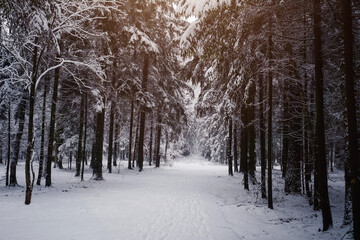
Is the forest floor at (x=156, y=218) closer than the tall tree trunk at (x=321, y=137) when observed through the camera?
Yes

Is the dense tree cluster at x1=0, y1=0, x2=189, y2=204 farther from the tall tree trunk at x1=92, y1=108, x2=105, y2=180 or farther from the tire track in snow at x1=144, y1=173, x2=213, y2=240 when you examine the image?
the tire track in snow at x1=144, y1=173, x2=213, y2=240

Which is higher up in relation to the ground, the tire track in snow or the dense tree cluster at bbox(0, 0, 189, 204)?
the dense tree cluster at bbox(0, 0, 189, 204)

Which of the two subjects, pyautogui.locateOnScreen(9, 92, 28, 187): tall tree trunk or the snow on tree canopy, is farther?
pyautogui.locateOnScreen(9, 92, 28, 187): tall tree trunk

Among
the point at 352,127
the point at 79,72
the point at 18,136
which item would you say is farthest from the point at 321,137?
the point at 18,136

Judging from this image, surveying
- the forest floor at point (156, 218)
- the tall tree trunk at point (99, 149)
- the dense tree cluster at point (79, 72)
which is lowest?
the forest floor at point (156, 218)

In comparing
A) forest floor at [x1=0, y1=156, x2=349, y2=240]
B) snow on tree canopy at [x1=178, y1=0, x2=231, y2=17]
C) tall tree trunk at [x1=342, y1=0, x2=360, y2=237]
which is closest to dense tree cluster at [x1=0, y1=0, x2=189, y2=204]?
forest floor at [x1=0, y1=156, x2=349, y2=240]

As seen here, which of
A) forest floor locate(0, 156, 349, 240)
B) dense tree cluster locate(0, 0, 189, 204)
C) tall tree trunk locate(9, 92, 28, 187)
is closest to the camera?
forest floor locate(0, 156, 349, 240)

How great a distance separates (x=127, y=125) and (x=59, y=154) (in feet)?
27.5

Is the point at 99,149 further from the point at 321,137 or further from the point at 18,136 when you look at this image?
the point at 321,137

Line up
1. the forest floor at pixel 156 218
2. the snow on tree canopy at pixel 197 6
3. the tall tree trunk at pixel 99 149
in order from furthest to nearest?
1. the tall tree trunk at pixel 99 149
2. the forest floor at pixel 156 218
3. the snow on tree canopy at pixel 197 6

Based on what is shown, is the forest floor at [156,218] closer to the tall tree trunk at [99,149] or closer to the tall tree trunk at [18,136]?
the tall tree trunk at [18,136]

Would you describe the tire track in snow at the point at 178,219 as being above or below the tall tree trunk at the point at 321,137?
below

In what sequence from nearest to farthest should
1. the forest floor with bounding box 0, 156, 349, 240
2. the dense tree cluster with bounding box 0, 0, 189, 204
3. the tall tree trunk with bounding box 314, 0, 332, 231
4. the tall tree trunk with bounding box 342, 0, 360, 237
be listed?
1. the tall tree trunk with bounding box 342, 0, 360, 237
2. the forest floor with bounding box 0, 156, 349, 240
3. the tall tree trunk with bounding box 314, 0, 332, 231
4. the dense tree cluster with bounding box 0, 0, 189, 204

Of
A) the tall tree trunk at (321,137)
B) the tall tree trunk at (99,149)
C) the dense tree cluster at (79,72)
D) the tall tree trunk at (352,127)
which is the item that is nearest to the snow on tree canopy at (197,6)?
the dense tree cluster at (79,72)
